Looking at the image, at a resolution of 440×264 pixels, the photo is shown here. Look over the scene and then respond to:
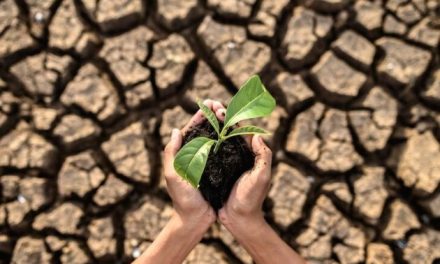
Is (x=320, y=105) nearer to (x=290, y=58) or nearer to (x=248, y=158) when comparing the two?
(x=290, y=58)

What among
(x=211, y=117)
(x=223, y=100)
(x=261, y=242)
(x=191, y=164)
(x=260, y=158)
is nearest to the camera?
(x=191, y=164)

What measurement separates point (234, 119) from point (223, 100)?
86 centimetres

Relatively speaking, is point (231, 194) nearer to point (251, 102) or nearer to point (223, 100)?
point (251, 102)

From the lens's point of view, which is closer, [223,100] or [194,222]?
[194,222]

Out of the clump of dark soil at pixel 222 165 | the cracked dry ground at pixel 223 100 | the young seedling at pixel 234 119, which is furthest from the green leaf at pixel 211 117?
the cracked dry ground at pixel 223 100

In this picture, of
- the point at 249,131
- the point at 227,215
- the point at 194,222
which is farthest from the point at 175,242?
the point at 249,131

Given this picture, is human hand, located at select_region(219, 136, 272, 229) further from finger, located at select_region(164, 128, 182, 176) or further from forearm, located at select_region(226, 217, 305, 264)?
finger, located at select_region(164, 128, 182, 176)

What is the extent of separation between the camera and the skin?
1916mm

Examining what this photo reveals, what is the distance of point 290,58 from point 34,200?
134 centimetres

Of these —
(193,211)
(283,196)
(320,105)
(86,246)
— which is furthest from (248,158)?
(86,246)

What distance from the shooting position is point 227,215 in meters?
2.00

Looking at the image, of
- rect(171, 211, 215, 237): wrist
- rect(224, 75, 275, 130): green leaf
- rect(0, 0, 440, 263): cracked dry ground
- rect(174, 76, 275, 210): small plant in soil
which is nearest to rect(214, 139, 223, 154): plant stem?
rect(174, 76, 275, 210): small plant in soil

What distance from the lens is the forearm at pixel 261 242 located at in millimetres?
2014

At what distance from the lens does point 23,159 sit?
2506 millimetres
